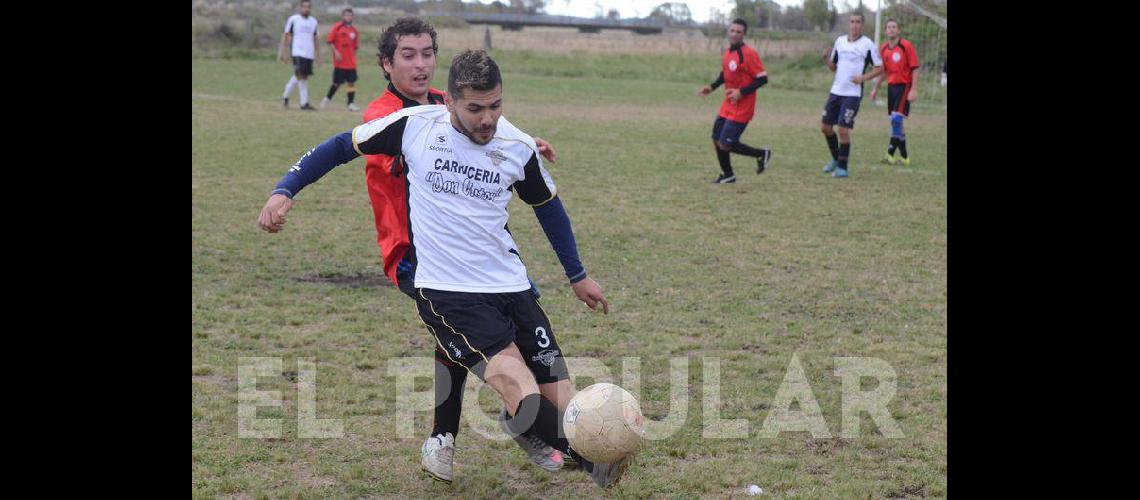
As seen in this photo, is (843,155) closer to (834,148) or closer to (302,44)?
(834,148)

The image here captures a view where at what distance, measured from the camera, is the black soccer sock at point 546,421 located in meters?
4.36

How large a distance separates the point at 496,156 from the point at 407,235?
558mm

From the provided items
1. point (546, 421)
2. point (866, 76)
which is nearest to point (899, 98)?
point (866, 76)

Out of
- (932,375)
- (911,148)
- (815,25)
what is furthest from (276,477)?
(815,25)

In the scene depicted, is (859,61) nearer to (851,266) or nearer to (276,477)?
(851,266)

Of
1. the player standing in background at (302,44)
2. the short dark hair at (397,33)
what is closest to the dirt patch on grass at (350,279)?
the short dark hair at (397,33)

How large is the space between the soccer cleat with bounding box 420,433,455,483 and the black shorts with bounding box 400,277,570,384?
42 cm

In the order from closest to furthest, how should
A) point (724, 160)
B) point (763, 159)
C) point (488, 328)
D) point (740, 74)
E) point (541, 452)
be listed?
point (488, 328), point (541, 452), point (740, 74), point (724, 160), point (763, 159)

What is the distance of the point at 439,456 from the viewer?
4648 mm

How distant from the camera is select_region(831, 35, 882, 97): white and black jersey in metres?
14.2

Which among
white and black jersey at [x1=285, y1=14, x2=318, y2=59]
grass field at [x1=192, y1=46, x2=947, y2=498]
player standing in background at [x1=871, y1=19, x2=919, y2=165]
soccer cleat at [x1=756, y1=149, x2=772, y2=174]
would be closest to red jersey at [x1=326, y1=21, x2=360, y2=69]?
white and black jersey at [x1=285, y1=14, x2=318, y2=59]

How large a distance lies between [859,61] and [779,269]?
253 inches

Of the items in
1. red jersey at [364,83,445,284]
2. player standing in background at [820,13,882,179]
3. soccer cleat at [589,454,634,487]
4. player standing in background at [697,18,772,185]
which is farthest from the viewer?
player standing in background at [820,13,882,179]

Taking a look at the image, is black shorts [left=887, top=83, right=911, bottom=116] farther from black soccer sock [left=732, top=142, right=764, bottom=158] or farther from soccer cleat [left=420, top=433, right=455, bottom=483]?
soccer cleat [left=420, top=433, right=455, bottom=483]
